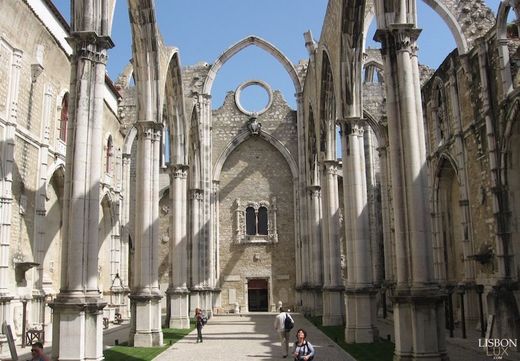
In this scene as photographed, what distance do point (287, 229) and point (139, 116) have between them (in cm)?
1699

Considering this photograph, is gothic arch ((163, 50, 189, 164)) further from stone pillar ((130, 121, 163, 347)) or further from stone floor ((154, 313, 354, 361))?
stone floor ((154, 313, 354, 361))

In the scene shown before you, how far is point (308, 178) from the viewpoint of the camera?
2689cm

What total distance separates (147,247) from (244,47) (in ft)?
59.6

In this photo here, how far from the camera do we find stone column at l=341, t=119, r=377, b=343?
1449cm

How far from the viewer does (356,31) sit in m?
15.2

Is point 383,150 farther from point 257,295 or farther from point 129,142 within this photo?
point 129,142

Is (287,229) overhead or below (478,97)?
below

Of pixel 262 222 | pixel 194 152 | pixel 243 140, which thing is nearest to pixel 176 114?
pixel 194 152

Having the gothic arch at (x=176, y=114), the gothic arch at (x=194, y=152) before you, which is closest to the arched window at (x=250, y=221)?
the gothic arch at (x=194, y=152)

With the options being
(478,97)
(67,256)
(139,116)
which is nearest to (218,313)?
(139,116)

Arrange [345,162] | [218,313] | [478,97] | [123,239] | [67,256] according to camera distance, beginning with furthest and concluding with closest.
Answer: [218,313] → [123,239] → [478,97] → [345,162] → [67,256]

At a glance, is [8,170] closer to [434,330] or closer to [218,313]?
[434,330]

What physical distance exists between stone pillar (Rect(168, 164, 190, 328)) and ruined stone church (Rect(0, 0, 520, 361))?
69mm

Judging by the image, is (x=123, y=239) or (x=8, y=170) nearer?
(x=8, y=170)
